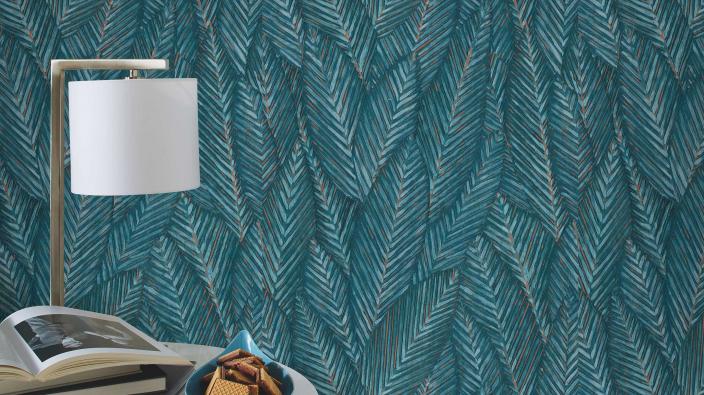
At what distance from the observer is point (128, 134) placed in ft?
3.59

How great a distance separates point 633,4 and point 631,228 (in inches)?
19.2

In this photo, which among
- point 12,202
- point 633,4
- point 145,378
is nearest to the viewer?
point 145,378

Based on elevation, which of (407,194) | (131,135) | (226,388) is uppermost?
(131,135)

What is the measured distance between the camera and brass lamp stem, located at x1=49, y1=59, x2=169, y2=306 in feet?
3.86

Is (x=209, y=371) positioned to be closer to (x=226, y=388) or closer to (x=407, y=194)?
(x=226, y=388)

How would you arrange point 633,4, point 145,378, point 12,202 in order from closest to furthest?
point 145,378 < point 633,4 < point 12,202

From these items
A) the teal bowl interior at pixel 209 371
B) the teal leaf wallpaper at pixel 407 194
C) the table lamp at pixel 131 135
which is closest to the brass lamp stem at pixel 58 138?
the table lamp at pixel 131 135

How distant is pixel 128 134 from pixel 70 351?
0.35m

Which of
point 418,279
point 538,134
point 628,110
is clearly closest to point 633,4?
point 628,110

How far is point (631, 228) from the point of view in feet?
4.97

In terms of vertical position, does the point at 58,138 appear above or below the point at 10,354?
above

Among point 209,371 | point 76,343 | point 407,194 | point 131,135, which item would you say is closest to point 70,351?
point 76,343

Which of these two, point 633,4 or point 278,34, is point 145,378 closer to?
point 278,34

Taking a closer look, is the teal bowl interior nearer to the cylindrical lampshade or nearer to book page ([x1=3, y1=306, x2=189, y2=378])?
A: book page ([x1=3, y1=306, x2=189, y2=378])
